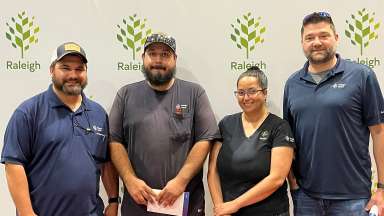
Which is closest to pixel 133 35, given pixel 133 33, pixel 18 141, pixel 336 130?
pixel 133 33

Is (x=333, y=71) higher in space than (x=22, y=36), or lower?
lower

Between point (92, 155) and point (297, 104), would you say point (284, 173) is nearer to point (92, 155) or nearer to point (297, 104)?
point (297, 104)

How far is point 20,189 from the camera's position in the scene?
6.29ft

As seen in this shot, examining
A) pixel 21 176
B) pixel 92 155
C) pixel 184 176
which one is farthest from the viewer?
pixel 184 176

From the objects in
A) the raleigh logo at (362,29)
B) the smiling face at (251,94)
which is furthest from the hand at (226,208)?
the raleigh logo at (362,29)

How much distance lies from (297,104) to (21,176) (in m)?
1.54

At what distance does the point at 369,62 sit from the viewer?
2.72 m

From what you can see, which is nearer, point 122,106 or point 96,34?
point 122,106

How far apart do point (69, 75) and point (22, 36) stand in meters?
0.94

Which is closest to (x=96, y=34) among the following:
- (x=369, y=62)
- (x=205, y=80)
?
(x=205, y=80)

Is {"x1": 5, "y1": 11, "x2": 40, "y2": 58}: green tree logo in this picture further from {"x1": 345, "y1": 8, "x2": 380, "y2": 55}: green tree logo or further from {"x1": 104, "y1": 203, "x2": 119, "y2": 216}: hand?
{"x1": 345, "y1": 8, "x2": 380, "y2": 55}: green tree logo

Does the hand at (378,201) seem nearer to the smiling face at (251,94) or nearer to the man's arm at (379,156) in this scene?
the man's arm at (379,156)

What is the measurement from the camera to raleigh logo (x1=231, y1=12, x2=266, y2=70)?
8.91 ft

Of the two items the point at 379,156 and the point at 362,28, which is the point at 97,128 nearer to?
the point at 379,156
